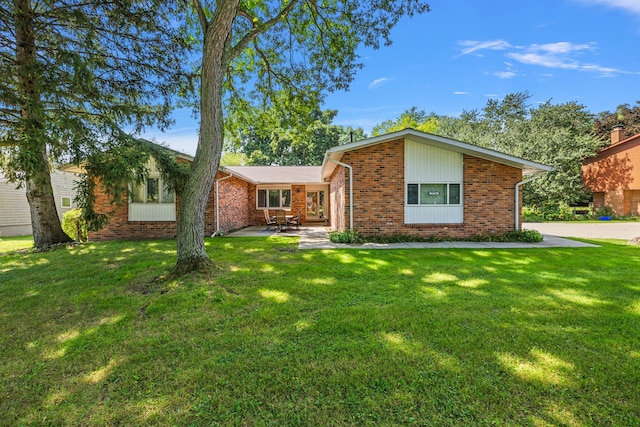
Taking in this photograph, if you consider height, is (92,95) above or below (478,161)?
above

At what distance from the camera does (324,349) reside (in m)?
3.00

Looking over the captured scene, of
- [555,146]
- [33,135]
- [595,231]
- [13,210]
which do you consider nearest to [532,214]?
[555,146]

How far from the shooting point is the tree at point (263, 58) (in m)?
6.03

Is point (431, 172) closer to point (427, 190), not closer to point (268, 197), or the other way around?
point (427, 190)

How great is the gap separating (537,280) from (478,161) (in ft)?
21.1

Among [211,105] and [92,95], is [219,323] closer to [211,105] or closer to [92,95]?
[211,105]

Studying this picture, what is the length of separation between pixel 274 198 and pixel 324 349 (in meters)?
16.3

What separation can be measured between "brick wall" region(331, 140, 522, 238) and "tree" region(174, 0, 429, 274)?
11.8 ft

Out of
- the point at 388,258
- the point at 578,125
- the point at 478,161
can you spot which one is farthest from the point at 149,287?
the point at 578,125

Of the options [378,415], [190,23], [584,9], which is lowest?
[378,415]

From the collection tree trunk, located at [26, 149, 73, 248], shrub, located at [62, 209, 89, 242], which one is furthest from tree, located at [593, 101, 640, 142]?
tree trunk, located at [26, 149, 73, 248]

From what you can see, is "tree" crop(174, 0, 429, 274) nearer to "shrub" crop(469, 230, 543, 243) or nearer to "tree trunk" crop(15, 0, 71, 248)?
"tree trunk" crop(15, 0, 71, 248)

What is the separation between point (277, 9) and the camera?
10.3m

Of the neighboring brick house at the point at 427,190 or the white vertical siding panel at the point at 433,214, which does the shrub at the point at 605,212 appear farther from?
the white vertical siding panel at the point at 433,214
